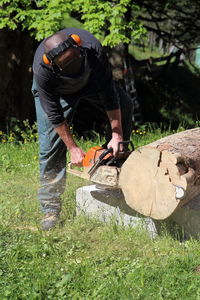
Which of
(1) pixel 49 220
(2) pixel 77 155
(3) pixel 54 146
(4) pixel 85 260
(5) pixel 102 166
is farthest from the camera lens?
(3) pixel 54 146

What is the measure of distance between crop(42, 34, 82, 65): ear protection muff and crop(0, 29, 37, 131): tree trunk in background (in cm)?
750

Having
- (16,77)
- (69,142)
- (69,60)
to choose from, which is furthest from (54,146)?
(16,77)

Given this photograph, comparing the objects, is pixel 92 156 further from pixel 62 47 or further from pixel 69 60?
pixel 62 47

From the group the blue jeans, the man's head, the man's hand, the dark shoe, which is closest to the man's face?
the man's head

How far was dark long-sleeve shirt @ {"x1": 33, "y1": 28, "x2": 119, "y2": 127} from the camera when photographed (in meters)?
4.32

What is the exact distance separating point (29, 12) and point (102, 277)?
21.9 feet

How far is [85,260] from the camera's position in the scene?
379 centimetres

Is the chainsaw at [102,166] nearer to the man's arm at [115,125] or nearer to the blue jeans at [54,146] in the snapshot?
the man's arm at [115,125]

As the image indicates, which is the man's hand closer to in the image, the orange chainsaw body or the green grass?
the orange chainsaw body

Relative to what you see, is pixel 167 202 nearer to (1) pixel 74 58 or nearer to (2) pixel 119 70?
(1) pixel 74 58

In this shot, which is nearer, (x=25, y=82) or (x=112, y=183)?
(x=112, y=183)

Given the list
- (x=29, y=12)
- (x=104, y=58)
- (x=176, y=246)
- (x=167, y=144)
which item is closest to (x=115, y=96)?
(x=104, y=58)

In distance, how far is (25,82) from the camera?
1208cm

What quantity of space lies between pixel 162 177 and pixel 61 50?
1.42 m
